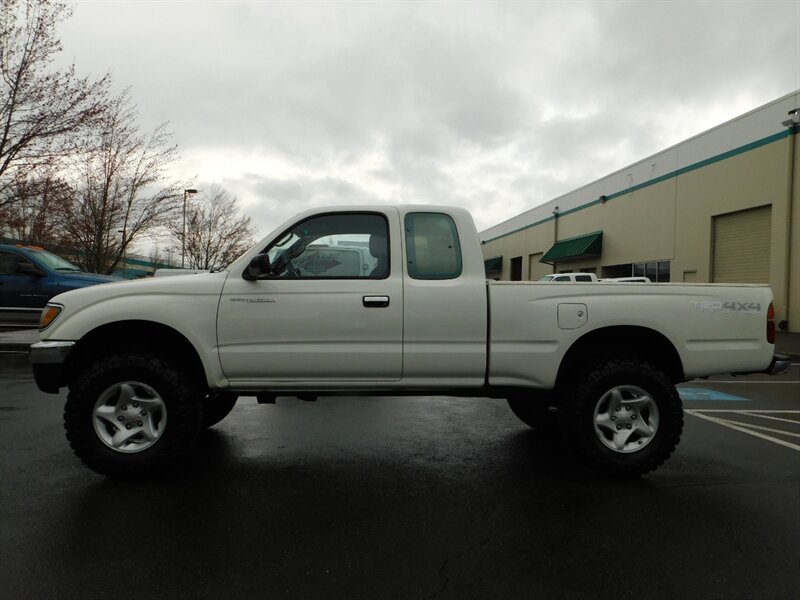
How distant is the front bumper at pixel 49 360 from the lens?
371 centimetres

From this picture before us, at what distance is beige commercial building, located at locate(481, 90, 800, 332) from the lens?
1549 cm

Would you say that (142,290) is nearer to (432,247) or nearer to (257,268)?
(257,268)

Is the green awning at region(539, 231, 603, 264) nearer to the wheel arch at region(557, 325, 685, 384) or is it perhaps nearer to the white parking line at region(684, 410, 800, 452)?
the white parking line at region(684, 410, 800, 452)

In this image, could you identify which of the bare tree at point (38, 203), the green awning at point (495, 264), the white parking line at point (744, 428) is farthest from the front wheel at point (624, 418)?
the green awning at point (495, 264)

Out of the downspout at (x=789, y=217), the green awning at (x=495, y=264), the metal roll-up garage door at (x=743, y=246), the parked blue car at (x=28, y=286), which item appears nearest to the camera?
the parked blue car at (x=28, y=286)

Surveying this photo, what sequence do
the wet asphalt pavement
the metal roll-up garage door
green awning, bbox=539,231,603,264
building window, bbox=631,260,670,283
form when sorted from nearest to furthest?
the wet asphalt pavement < the metal roll-up garage door < building window, bbox=631,260,670,283 < green awning, bbox=539,231,603,264

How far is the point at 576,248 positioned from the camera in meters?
27.3

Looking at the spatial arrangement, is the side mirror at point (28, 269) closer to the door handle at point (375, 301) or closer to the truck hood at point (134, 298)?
the truck hood at point (134, 298)

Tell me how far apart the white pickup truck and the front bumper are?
0.04ft

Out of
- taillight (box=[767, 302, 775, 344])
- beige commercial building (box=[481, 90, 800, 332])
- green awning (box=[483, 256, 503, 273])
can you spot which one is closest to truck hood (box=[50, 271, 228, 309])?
taillight (box=[767, 302, 775, 344])

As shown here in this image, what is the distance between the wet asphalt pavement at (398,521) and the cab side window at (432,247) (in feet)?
5.10

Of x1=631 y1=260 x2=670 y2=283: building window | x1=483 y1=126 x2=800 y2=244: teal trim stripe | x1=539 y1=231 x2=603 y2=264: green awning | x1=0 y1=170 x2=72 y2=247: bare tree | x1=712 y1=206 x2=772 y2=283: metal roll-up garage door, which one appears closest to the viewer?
x1=0 y1=170 x2=72 y2=247: bare tree

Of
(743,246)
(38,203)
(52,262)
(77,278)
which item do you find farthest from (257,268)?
(743,246)

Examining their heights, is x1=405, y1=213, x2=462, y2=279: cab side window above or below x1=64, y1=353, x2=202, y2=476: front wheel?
above
